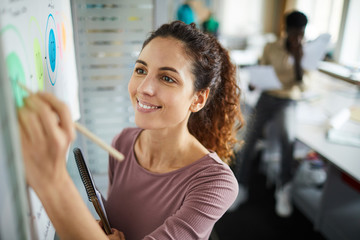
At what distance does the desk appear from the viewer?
5.36 feet

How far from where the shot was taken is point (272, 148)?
2.65 metres

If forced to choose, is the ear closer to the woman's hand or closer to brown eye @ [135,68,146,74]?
brown eye @ [135,68,146,74]

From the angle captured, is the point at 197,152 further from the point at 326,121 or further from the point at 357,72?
the point at 357,72

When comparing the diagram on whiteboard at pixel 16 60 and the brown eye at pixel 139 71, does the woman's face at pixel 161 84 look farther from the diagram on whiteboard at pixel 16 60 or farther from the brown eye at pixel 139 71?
the diagram on whiteboard at pixel 16 60

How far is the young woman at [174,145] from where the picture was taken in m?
0.81

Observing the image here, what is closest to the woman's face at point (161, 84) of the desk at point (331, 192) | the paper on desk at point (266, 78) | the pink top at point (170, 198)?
the pink top at point (170, 198)

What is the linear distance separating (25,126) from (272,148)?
97.0 inches

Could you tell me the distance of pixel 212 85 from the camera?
1.02 meters

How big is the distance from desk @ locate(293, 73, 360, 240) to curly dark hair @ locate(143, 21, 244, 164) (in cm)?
74

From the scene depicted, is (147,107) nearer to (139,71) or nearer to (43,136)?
(139,71)

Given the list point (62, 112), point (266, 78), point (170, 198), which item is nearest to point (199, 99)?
point (170, 198)

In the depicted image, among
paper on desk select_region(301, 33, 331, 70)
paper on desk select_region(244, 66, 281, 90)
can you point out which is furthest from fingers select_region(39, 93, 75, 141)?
paper on desk select_region(301, 33, 331, 70)

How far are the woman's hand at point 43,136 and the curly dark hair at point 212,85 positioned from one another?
514mm

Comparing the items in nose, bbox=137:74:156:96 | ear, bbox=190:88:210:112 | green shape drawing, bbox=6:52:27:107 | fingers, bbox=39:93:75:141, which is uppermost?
green shape drawing, bbox=6:52:27:107
